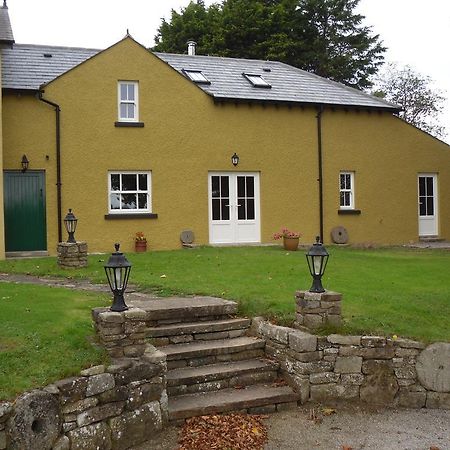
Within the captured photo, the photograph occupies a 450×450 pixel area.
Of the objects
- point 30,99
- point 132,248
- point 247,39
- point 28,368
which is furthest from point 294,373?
point 247,39

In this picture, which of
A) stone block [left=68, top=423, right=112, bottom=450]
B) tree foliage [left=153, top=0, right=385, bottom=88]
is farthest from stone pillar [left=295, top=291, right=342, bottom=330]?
tree foliage [left=153, top=0, right=385, bottom=88]

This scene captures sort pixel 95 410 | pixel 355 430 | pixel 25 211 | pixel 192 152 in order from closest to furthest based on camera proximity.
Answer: pixel 95 410
pixel 355 430
pixel 25 211
pixel 192 152

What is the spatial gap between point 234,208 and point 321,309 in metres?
11.3

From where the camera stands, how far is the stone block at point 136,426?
18.9 feet

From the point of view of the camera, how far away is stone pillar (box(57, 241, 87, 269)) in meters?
12.4

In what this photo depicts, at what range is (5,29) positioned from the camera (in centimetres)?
1526

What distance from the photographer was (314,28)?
117 feet

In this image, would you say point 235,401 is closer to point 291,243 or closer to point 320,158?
point 291,243

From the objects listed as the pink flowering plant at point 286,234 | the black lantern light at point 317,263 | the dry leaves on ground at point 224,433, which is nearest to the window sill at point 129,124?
the pink flowering plant at point 286,234

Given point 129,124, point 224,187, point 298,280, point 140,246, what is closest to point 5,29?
point 129,124

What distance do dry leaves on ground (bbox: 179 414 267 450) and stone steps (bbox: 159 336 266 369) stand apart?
3.09 ft

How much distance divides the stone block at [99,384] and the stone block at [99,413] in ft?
0.54

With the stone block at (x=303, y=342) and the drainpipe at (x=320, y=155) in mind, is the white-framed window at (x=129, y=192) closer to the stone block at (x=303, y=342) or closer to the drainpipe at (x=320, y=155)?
the drainpipe at (x=320, y=155)

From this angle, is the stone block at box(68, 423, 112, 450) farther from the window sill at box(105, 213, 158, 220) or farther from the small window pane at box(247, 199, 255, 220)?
the small window pane at box(247, 199, 255, 220)
